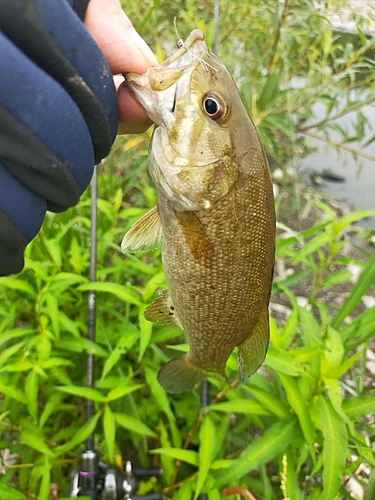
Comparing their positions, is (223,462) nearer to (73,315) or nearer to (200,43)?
(73,315)

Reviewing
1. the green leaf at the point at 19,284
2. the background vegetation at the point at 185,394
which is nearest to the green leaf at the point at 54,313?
the background vegetation at the point at 185,394

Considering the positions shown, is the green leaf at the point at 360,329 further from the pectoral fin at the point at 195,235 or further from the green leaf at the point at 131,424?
the green leaf at the point at 131,424

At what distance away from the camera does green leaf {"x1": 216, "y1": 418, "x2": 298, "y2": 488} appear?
996mm

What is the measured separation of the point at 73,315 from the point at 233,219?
931mm

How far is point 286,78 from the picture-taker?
2.50m

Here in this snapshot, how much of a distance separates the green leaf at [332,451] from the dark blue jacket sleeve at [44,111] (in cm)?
71

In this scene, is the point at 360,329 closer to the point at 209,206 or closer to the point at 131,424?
the point at 209,206

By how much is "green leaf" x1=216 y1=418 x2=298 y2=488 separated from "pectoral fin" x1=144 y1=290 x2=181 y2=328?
0.35m

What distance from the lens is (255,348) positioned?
1028 mm

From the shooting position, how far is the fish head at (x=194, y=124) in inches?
33.2

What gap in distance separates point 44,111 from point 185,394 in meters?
1.25

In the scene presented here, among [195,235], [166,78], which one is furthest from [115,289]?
[166,78]

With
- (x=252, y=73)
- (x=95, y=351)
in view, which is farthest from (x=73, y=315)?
(x=252, y=73)

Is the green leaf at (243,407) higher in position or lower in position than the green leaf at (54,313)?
lower
